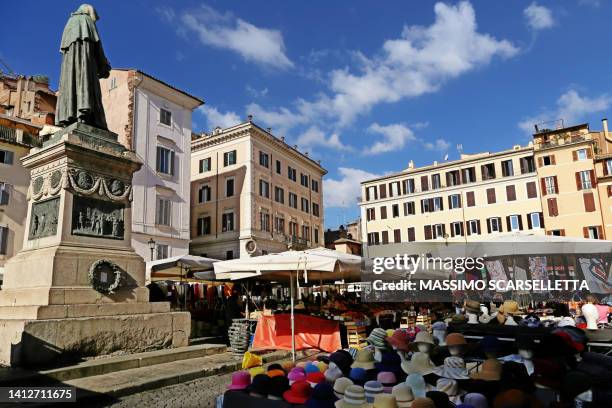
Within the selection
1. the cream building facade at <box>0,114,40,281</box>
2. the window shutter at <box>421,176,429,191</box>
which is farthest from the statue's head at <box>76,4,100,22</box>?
the window shutter at <box>421,176,429,191</box>

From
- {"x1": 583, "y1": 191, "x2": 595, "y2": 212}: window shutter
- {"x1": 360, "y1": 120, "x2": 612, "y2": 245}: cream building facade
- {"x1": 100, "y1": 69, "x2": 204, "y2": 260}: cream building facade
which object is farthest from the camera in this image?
{"x1": 360, "y1": 120, "x2": 612, "y2": 245}: cream building facade

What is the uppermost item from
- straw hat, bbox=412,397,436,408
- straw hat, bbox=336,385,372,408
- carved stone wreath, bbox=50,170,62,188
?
carved stone wreath, bbox=50,170,62,188

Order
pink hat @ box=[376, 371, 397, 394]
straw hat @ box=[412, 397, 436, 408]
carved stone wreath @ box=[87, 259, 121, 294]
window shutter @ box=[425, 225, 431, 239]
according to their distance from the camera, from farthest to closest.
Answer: window shutter @ box=[425, 225, 431, 239]
carved stone wreath @ box=[87, 259, 121, 294]
pink hat @ box=[376, 371, 397, 394]
straw hat @ box=[412, 397, 436, 408]

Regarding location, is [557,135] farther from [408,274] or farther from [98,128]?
[98,128]

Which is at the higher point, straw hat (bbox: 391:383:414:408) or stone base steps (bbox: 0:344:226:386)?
straw hat (bbox: 391:383:414:408)

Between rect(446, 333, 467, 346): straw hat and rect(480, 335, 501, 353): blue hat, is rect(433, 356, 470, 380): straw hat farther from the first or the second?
rect(480, 335, 501, 353): blue hat

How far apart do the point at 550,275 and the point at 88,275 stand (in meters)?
11.3

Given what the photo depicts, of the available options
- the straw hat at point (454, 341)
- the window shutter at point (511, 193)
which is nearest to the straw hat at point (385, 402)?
the straw hat at point (454, 341)

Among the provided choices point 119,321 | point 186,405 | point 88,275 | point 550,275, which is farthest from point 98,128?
point 550,275

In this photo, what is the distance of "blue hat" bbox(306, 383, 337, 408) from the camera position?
1992mm

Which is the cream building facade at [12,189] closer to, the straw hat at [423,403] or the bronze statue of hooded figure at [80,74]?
the bronze statue of hooded figure at [80,74]

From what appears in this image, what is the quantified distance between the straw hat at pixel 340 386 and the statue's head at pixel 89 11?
973 centimetres

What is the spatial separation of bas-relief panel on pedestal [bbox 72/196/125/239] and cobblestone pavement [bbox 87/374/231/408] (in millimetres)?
3231

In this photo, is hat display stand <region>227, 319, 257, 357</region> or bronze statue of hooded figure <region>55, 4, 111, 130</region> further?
hat display stand <region>227, 319, 257, 357</region>
